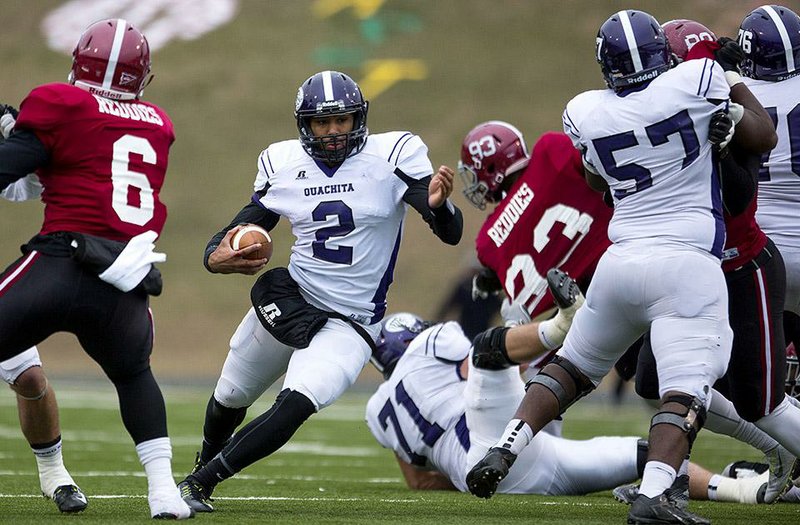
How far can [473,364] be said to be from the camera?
5.71m

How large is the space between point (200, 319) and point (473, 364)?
13.0m

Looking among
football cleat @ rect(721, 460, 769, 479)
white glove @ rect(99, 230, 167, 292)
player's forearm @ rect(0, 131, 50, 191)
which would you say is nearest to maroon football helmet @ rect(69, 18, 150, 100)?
player's forearm @ rect(0, 131, 50, 191)

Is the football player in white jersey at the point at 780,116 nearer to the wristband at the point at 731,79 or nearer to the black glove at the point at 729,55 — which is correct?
the black glove at the point at 729,55

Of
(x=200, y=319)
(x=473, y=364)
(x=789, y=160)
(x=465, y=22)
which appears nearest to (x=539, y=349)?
(x=473, y=364)

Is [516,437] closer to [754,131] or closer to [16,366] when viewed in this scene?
[754,131]

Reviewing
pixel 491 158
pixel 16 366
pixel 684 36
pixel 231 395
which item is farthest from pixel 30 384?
pixel 684 36

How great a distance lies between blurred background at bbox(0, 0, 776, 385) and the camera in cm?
1941

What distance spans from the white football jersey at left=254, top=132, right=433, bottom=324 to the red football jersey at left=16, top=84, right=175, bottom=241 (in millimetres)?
743

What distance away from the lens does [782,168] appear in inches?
216

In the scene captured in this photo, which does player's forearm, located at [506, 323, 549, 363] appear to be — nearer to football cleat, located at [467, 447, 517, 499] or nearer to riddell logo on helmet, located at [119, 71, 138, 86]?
football cleat, located at [467, 447, 517, 499]

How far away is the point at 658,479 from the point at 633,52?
150 cm

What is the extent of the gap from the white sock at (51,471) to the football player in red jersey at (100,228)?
66 cm

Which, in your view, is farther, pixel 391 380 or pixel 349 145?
pixel 391 380

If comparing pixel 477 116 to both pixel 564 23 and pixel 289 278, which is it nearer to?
pixel 564 23
